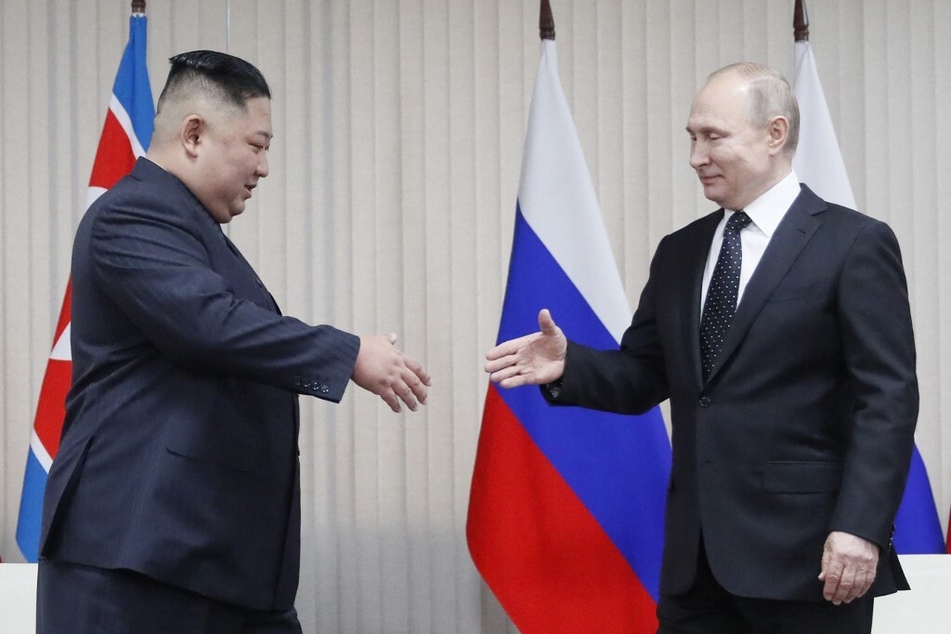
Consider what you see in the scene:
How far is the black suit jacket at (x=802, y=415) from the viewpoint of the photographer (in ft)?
5.50

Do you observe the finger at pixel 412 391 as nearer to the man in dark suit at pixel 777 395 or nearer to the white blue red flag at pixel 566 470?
the man in dark suit at pixel 777 395

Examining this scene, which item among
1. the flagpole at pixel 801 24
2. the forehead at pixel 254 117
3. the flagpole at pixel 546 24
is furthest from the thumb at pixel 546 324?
the flagpole at pixel 801 24

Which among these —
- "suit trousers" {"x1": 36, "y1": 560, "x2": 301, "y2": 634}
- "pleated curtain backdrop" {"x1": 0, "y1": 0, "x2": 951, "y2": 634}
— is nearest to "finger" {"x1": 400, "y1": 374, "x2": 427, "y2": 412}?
"suit trousers" {"x1": 36, "y1": 560, "x2": 301, "y2": 634}

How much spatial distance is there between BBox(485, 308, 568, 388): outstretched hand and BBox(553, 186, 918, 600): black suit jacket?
282 millimetres

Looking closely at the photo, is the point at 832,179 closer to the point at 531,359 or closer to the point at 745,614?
the point at 531,359

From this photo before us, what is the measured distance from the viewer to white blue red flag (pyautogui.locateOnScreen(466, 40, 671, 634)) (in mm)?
2682

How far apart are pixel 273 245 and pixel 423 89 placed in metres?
0.69

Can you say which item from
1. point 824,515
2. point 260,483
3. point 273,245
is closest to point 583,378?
point 824,515

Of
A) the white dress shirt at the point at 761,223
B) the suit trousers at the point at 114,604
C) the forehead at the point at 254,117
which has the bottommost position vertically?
the suit trousers at the point at 114,604

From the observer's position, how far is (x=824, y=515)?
1723 millimetres

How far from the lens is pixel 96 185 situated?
295cm

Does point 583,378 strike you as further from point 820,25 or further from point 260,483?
point 820,25

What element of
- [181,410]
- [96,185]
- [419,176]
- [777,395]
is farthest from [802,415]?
[96,185]

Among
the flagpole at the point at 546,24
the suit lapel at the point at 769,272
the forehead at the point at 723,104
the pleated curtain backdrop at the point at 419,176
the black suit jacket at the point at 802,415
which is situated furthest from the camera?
the pleated curtain backdrop at the point at 419,176
